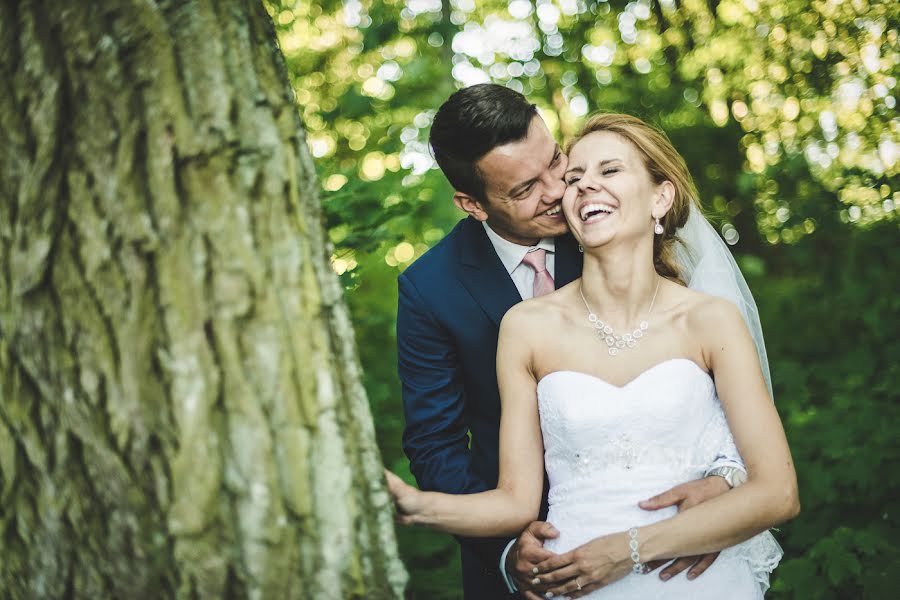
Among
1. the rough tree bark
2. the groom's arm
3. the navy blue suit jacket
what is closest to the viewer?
the rough tree bark

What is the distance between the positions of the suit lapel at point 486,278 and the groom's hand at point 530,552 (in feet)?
2.93

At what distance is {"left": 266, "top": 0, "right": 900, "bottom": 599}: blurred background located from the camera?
3.78 m

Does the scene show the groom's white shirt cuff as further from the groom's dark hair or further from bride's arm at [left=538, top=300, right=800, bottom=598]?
the groom's dark hair

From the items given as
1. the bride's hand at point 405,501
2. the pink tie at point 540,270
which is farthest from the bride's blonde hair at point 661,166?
the bride's hand at point 405,501

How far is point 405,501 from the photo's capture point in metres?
2.23

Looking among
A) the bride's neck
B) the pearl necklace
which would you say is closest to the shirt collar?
the bride's neck

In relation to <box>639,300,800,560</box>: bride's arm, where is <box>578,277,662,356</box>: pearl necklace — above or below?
above

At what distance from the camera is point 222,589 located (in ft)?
4.69

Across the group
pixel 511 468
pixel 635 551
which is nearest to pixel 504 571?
pixel 511 468

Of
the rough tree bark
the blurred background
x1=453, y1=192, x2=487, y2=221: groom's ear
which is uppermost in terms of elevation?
the rough tree bark

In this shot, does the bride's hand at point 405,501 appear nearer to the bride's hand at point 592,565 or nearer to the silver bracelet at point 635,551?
the bride's hand at point 592,565

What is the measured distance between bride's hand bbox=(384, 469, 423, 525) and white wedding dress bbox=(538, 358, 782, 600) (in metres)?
0.58

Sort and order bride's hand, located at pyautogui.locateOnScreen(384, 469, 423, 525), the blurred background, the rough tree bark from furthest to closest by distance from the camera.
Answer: the blurred background
bride's hand, located at pyautogui.locateOnScreen(384, 469, 423, 525)
the rough tree bark

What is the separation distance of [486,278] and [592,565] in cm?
129
